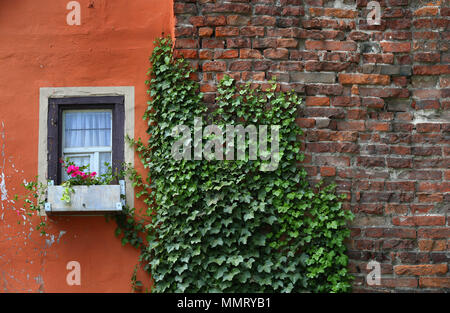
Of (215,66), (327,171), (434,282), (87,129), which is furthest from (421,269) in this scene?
(87,129)

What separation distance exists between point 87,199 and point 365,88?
2.51 metres

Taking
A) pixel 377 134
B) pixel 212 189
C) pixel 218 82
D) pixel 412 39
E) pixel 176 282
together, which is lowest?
pixel 176 282

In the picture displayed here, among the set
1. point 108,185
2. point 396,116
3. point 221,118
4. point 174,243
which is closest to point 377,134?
point 396,116

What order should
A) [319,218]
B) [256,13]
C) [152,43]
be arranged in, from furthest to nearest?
[152,43], [256,13], [319,218]

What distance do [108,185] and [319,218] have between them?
1773 mm

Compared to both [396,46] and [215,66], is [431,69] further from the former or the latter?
[215,66]

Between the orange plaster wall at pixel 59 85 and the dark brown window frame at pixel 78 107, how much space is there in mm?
131

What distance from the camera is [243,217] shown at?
13.5ft

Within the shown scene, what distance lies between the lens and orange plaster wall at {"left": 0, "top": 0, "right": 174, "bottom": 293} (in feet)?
14.4

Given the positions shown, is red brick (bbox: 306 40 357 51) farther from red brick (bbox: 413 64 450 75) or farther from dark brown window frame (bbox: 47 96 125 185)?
dark brown window frame (bbox: 47 96 125 185)

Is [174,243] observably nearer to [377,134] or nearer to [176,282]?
[176,282]

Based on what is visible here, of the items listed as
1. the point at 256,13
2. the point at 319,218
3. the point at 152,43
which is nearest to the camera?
the point at 319,218

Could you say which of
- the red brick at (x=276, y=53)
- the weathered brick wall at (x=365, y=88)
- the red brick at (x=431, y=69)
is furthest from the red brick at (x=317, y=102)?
the red brick at (x=431, y=69)

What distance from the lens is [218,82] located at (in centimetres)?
432
